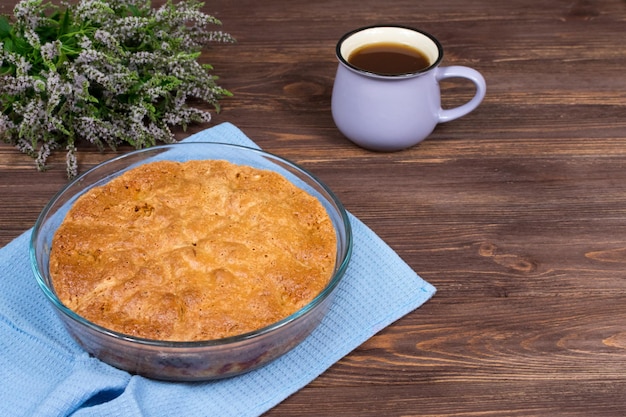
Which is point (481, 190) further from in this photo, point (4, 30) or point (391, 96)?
point (4, 30)

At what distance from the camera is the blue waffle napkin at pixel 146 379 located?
1167 millimetres

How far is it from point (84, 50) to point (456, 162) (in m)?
0.88

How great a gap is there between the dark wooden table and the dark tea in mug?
21 cm

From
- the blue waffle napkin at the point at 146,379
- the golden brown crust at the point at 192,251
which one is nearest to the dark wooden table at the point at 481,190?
the blue waffle napkin at the point at 146,379

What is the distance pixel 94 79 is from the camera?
167 centimetres

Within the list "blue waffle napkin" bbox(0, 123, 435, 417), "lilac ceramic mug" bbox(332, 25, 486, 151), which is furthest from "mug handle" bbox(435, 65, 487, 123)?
"blue waffle napkin" bbox(0, 123, 435, 417)

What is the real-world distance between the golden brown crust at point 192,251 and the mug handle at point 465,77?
482mm

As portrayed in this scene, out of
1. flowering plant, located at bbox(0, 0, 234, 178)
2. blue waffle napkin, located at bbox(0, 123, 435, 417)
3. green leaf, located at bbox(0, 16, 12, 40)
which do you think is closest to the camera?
blue waffle napkin, located at bbox(0, 123, 435, 417)

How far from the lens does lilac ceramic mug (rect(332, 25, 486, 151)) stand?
1.64 meters

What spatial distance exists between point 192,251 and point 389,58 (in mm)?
715

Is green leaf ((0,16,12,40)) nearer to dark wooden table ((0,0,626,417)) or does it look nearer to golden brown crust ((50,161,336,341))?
dark wooden table ((0,0,626,417))

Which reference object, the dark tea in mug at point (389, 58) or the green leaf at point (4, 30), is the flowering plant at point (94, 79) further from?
the dark tea in mug at point (389, 58)

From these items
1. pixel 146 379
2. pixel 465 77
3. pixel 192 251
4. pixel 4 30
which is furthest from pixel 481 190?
pixel 4 30

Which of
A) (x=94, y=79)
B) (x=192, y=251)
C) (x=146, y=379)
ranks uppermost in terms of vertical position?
(x=94, y=79)
